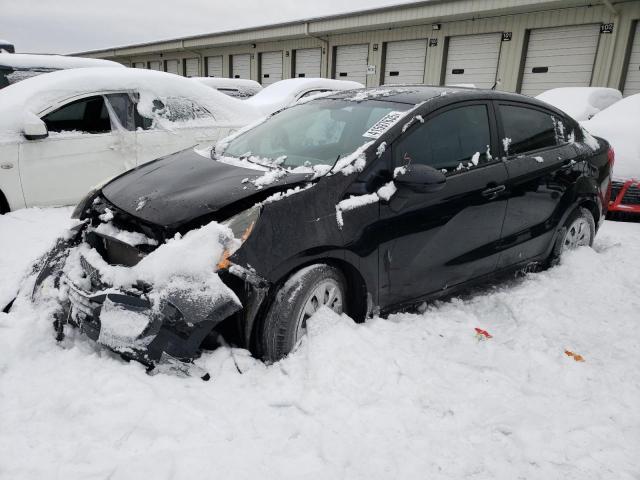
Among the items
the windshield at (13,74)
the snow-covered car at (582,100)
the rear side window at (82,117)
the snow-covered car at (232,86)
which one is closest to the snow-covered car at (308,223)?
the rear side window at (82,117)

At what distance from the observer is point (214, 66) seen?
23750mm

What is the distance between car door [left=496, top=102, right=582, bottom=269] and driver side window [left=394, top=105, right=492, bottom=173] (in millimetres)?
232

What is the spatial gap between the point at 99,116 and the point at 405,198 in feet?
12.8

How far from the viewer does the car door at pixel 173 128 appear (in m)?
5.48

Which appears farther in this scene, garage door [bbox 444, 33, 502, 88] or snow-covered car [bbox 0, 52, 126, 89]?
garage door [bbox 444, 33, 502, 88]

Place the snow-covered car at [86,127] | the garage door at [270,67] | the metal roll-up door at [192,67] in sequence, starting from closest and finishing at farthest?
the snow-covered car at [86,127] → the garage door at [270,67] → the metal roll-up door at [192,67]

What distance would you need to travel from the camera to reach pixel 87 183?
513 cm

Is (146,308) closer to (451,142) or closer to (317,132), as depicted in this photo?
(317,132)

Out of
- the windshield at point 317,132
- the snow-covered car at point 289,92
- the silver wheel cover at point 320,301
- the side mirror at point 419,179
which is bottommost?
the silver wheel cover at point 320,301

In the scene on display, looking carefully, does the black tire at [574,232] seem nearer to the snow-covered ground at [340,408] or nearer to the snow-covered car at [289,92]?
the snow-covered ground at [340,408]

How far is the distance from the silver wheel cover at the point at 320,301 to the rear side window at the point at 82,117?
12.5 ft

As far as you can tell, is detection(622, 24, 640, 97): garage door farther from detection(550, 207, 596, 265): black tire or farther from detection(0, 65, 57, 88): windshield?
detection(0, 65, 57, 88): windshield

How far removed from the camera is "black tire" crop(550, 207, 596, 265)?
409 centimetres

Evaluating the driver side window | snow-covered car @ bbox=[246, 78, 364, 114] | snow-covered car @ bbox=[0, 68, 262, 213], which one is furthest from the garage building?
the driver side window
